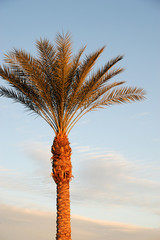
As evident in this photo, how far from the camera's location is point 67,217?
52.9 ft

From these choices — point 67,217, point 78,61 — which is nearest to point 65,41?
point 78,61

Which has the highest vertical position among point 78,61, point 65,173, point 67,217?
point 78,61

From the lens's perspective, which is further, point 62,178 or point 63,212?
point 62,178

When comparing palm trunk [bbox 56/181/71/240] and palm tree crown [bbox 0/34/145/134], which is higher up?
palm tree crown [bbox 0/34/145/134]

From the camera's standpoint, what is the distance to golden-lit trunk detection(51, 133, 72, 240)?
15945mm

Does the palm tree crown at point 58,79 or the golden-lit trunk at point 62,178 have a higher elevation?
the palm tree crown at point 58,79

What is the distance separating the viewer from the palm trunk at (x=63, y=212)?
52.0 feet

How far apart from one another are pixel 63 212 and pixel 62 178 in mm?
1576

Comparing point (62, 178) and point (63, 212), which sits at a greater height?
point (62, 178)

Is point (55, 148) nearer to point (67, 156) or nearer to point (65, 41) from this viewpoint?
point (67, 156)

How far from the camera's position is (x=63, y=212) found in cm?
1611

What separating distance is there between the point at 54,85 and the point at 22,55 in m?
2.11

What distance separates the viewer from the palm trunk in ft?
52.0

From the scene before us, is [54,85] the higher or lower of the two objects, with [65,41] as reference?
lower
